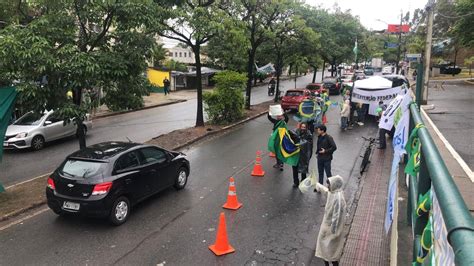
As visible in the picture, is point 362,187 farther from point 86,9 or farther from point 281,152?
point 86,9

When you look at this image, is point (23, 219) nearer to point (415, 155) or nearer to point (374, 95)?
point (415, 155)

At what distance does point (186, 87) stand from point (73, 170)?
3790 centimetres

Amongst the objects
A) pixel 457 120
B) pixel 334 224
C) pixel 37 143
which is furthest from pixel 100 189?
pixel 457 120

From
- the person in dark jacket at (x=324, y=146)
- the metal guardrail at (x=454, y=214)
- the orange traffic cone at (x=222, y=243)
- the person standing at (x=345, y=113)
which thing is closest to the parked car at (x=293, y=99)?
the person standing at (x=345, y=113)

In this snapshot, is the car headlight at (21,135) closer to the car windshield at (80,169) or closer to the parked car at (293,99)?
the car windshield at (80,169)

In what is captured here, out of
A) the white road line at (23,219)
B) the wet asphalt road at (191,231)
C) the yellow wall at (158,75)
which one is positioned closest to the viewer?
the wet asphalt road at (191,231)

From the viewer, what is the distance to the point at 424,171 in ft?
10.6

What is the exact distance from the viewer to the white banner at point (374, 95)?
16750mm

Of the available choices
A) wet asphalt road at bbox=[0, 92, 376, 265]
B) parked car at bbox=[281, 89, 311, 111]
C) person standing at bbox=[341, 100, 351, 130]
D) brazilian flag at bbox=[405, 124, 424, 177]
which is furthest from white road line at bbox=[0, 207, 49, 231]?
parked car at bbox=[281, 89, 311, 111]

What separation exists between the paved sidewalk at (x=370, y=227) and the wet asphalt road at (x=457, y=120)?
2702 millimetres

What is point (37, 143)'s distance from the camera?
14953 mm

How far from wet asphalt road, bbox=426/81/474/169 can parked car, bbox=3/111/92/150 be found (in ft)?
46.4

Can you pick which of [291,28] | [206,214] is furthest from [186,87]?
[206,214]

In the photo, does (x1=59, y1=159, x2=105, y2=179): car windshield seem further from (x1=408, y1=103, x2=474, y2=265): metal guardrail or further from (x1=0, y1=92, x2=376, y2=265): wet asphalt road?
(x1=408, y1=103, x2=474, y2=265): metal guardrail
